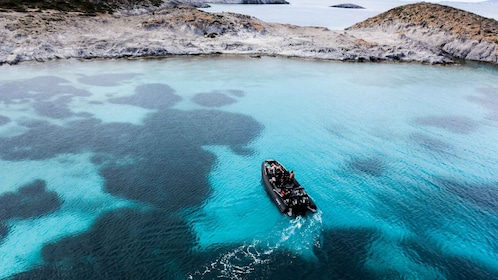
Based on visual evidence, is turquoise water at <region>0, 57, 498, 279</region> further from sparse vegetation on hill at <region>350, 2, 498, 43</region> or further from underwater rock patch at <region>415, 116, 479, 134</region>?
sparse vegetation on hill at <region>350, 2, 498, 43</region>

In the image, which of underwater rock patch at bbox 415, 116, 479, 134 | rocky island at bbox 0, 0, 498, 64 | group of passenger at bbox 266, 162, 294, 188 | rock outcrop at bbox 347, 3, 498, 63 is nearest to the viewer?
group of passenger at bbox 266, 162, 294, 188

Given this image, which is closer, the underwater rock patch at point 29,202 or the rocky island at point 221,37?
the underwater rock patch at point 29,202

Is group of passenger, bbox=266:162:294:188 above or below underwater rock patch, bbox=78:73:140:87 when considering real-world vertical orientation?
below

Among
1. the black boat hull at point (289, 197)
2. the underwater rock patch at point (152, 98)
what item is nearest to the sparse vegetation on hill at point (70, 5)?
the underwater rock patch at point (152, 98)

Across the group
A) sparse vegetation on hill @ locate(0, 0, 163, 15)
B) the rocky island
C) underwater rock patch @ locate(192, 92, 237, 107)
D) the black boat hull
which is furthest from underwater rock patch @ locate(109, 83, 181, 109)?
sparse vegetation on hill @ locate(0, 0, 163, 15)

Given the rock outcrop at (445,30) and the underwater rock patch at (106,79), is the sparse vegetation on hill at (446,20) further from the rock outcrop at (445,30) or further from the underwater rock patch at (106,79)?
the underwater rock patch at (106,79)

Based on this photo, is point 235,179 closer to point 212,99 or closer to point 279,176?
point 279,176

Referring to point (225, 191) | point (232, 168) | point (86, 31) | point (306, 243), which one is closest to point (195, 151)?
point (232, 168)
